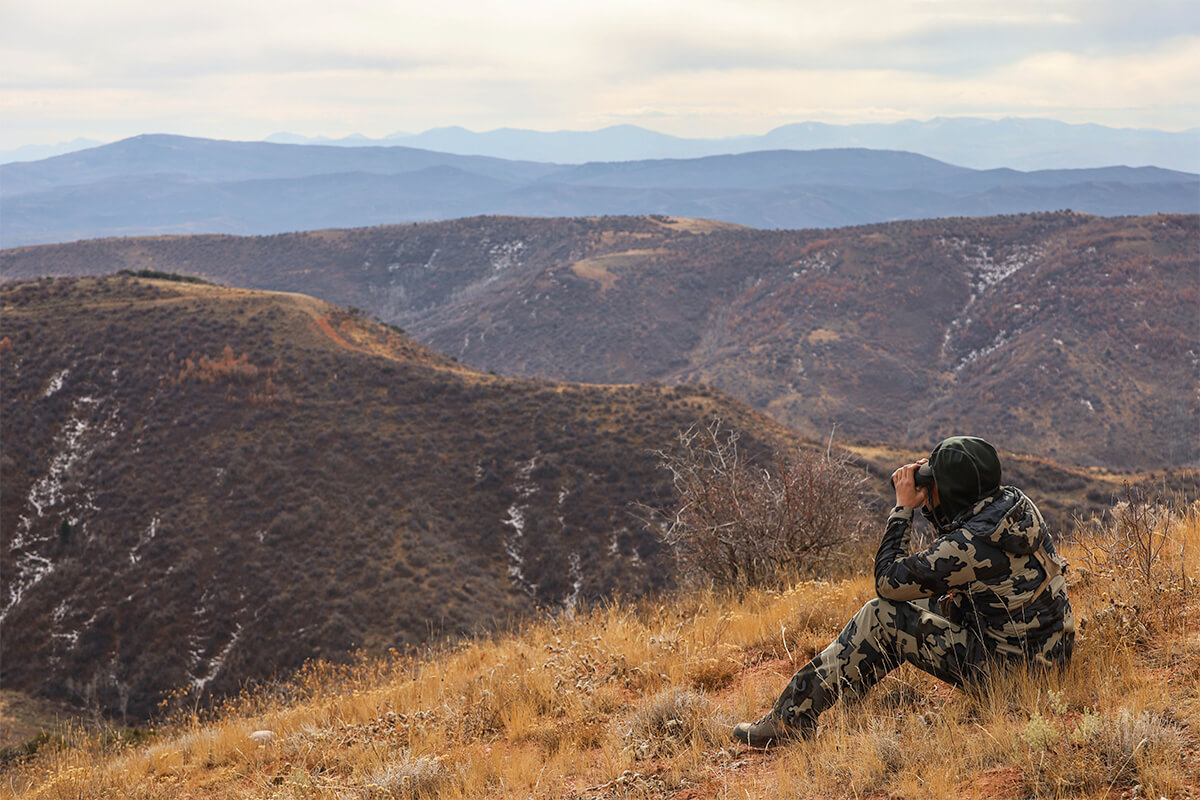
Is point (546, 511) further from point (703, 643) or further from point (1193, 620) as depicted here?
point (1193, 620)

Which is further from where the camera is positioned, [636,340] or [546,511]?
[636,340]

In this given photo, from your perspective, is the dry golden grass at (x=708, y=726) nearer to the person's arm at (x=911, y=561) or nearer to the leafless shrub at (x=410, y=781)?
the leafless shrub at (x=410, y=781)

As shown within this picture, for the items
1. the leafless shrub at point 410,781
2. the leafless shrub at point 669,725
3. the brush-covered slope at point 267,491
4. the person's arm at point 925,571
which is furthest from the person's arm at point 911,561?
the brush-covered slope at point 267,491

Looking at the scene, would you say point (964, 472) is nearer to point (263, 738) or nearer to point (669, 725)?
point (669, 725)

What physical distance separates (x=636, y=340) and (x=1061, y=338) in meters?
39.4

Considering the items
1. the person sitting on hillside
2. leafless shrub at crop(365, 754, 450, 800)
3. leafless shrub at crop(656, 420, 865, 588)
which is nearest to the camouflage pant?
the person sitting on hillside

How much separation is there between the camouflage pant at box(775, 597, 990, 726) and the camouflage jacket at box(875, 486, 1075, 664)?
10 centimetres

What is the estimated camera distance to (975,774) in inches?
116

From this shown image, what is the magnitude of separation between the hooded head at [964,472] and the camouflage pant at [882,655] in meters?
0.53

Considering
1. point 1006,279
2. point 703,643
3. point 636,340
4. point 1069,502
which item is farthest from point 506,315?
point 703,643

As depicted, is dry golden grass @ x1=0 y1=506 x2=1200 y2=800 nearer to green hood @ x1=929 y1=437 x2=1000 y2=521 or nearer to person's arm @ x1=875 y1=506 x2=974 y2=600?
person's arm @ x1=875 y1=506 x2=974 y2=600

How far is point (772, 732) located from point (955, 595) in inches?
43.7

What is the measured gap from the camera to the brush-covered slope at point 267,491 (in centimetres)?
2131

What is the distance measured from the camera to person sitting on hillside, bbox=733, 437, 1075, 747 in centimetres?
318
